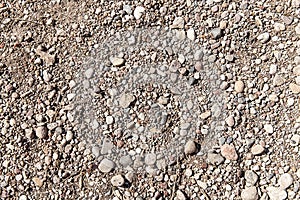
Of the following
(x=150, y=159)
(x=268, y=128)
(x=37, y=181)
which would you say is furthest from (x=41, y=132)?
(x=268, y=128)

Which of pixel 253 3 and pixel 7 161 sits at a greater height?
pixel 253 3

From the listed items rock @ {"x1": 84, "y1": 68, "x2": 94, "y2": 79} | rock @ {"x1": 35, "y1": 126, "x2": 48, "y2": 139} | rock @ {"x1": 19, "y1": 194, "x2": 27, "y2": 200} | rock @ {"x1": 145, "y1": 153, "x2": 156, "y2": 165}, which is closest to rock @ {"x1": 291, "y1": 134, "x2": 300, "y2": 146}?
rock @ {"x1": 145, "y1": 153, "x2": 156, "y2": 165}

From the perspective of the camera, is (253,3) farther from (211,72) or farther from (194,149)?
(194,149)

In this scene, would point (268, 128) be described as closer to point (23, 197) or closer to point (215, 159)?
point (215, 159)

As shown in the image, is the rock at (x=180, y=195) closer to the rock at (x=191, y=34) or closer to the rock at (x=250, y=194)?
the rock at (x=250, y=194)

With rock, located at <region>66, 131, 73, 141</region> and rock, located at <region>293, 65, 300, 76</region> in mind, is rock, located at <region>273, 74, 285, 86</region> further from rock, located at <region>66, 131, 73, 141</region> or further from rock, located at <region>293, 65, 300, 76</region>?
rock, located at <region>66, 131, 73, 141</region>

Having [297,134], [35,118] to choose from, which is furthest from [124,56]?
[297,134]

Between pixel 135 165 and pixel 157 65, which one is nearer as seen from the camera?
pixel 135 165
